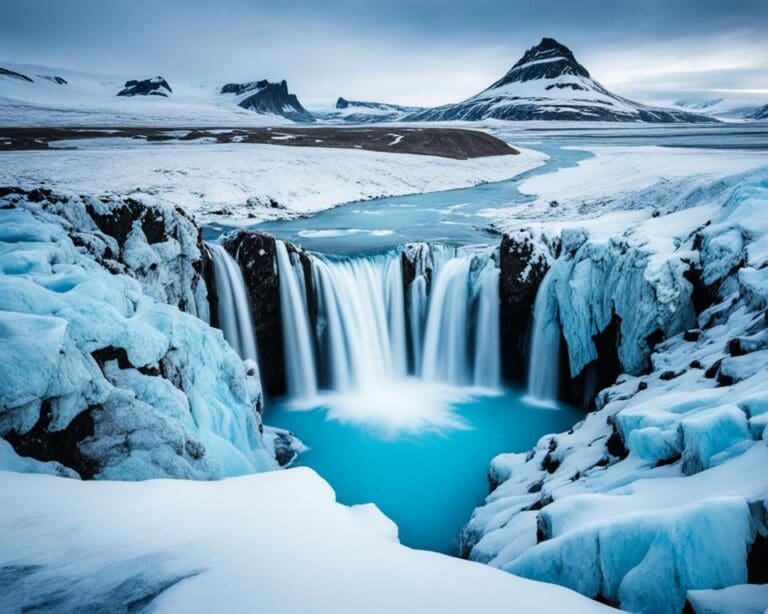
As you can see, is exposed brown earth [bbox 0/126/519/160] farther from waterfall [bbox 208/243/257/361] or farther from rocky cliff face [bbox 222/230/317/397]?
waterfall [bbox 208/243/257/361]

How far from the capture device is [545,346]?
15148 mm

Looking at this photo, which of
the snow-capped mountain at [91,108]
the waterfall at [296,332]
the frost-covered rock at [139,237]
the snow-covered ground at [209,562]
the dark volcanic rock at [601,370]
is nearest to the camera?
the snow-covered ground at [209,562]

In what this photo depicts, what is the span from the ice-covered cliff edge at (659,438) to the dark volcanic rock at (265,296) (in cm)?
874

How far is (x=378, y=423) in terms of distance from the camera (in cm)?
1430

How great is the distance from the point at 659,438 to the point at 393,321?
12049 mm

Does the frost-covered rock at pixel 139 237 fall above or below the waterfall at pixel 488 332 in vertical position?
above

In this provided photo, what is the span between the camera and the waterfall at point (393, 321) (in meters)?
16.2

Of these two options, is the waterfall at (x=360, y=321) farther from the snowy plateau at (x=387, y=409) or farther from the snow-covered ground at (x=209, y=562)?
the snow-covered ground at (x=209, y=562)

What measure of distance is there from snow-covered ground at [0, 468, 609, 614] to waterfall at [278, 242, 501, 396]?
456 inches

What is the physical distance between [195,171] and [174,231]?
91.1 feet

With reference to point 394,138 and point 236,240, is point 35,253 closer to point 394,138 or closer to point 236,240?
point 236,240

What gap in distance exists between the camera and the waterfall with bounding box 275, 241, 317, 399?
52.6 feet

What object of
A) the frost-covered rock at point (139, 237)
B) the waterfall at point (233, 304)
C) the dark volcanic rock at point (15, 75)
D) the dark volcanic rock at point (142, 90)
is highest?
the dark volcanic rock at point (142, 90)

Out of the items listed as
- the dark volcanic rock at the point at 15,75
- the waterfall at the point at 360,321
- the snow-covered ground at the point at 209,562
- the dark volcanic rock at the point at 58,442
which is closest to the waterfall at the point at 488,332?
the waterfall at the point at 360,321
